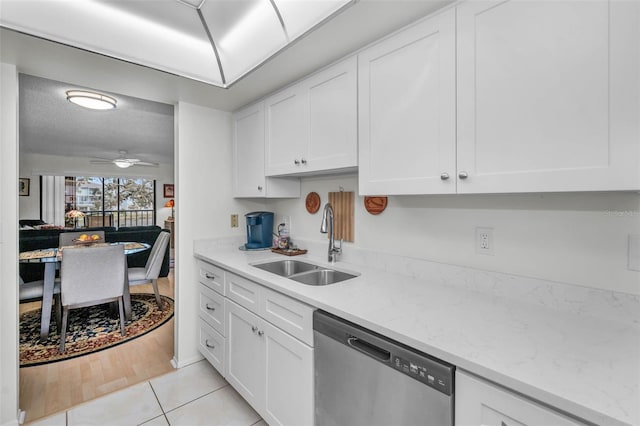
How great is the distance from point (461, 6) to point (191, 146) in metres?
2.03

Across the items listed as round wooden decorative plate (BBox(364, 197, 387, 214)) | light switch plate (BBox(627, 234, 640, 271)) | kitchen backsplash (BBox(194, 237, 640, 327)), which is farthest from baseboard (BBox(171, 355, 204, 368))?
light switch plate (BBox(627, 234, 640, 271))

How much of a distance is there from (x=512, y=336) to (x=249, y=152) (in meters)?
2.05

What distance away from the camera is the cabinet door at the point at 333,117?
155cm

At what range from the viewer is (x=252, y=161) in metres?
2.35

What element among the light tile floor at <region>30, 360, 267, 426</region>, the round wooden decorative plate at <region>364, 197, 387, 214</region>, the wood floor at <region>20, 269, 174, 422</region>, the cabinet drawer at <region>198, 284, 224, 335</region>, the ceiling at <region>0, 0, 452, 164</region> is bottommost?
the light tile floor at <region>30, 360, 267, 426</region>

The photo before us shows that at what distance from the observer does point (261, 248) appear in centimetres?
253

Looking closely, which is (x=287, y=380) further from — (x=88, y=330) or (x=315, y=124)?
(x=88, y=330)

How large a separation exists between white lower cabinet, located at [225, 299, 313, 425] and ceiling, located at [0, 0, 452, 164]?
1443mm

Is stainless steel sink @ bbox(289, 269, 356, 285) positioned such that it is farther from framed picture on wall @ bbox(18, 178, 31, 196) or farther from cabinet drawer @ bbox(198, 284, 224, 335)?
framed picture on wall @ bbox(18, 178, 31, 196)

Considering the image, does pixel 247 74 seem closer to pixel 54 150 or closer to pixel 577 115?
pixel 577 115

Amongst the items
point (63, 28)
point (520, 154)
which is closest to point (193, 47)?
point (63, 28)

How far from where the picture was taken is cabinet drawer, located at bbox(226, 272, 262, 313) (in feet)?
5.47

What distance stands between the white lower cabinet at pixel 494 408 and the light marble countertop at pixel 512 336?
0.04 meters

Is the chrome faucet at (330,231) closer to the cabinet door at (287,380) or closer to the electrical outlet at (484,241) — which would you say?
the cabinet door at (287,380)
